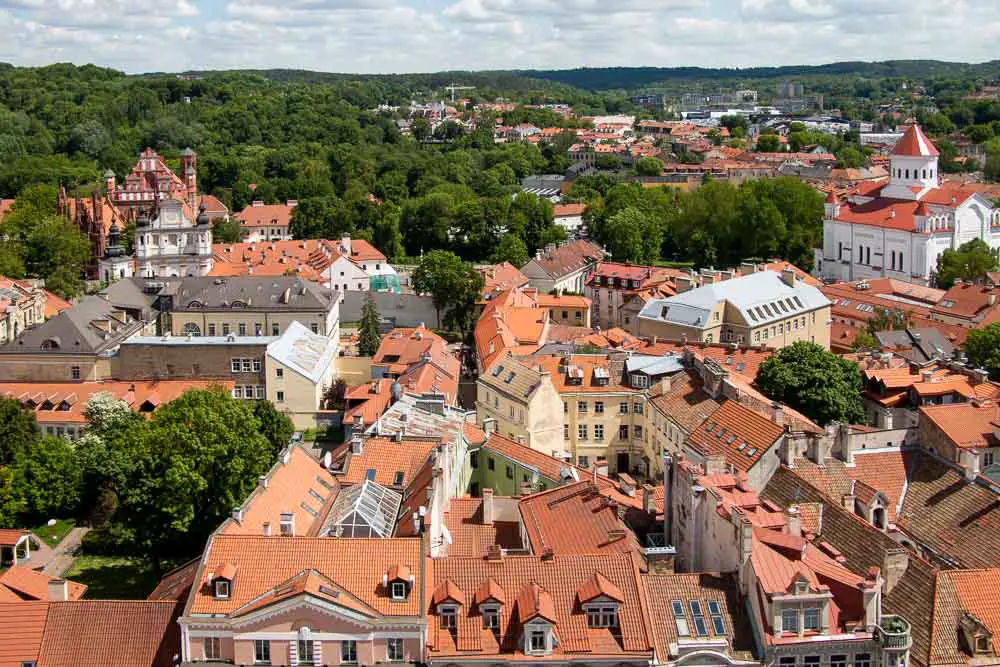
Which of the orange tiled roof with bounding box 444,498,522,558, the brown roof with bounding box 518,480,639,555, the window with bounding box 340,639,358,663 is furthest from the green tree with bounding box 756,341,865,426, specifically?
the window with bounding box 340,639,358,663

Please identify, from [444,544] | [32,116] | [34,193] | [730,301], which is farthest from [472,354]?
[32,116]

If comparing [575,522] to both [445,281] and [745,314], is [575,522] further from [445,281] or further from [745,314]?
[445,281]

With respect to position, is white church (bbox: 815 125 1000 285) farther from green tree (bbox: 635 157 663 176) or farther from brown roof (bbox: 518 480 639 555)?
brown roof (bbox: 518 480 639 555)

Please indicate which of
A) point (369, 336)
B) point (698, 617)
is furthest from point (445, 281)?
point (698, 617)

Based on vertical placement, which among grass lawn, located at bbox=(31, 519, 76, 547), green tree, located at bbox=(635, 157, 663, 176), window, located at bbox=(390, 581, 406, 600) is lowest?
grass lawn, located at bbox=(31, 519, 76, 547)

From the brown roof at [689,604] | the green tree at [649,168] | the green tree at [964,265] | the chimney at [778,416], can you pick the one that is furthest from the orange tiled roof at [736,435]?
the green tree at [649,168]

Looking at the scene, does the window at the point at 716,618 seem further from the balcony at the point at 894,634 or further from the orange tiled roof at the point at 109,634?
the orange tiled roof at the point at 109,634
